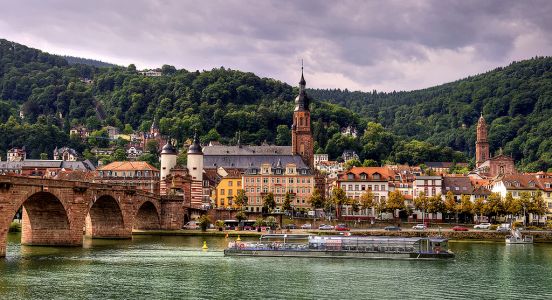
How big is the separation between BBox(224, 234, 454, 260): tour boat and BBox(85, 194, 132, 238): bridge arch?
23767mm

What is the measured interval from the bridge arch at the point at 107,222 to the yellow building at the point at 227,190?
156ft

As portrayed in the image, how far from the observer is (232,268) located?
71688 mm

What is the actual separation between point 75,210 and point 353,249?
28.5 metres

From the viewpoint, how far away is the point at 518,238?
104250mm

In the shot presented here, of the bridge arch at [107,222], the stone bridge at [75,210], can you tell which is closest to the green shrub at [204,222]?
the stone bridge at [75,210]

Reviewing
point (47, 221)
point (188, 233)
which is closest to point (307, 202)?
point (188, 233)

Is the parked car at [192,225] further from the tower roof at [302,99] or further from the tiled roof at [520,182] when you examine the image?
the tower roof at [302,99]

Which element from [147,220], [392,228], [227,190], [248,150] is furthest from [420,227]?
[248,150]

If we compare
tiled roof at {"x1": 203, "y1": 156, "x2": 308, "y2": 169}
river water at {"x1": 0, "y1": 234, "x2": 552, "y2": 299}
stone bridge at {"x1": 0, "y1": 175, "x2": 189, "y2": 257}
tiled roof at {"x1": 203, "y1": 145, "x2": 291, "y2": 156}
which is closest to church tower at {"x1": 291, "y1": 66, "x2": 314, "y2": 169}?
tiled roof at {"x1": 203, "y1": 145, "x2": 291, "y2": 156}

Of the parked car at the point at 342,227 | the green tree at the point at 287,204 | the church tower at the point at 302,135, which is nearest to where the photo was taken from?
the parked car at the point at 342,227

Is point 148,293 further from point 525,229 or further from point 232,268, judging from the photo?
point 525,229

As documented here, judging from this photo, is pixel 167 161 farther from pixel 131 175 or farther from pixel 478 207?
pixel 478 207

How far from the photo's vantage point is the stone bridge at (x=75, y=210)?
7231 cm

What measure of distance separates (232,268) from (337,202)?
63.8 metres
